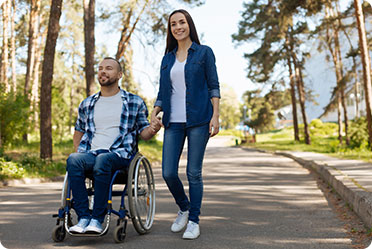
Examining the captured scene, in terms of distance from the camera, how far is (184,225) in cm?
518

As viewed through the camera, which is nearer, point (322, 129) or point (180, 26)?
point (180, 26)

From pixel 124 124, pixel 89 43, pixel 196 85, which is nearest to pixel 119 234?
pixel 124 124

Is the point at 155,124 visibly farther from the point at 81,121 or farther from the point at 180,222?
the point at 180,222

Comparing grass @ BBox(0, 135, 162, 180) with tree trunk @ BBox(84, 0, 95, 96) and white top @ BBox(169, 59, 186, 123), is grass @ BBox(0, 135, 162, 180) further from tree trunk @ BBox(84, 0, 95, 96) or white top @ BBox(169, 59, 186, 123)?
white top @ BBox(169, 59, 186, 123)

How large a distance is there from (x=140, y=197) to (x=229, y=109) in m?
110

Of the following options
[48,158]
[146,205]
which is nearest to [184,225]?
[146,205]

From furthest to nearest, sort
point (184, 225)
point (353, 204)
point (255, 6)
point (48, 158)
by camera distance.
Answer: point (255, 6)
point (48, 158)
point (353, 204)
point (184, 225)

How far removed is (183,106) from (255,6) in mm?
33335

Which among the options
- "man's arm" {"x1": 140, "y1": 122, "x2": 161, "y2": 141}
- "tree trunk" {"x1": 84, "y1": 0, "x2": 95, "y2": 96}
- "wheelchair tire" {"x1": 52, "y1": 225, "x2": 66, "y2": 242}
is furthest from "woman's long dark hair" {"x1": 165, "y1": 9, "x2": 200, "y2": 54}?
"tree trunk" {"x1": 84, "y1": 0, "x2": 95, "y2": 96}

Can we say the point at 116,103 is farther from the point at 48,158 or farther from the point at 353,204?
the point at 48,158

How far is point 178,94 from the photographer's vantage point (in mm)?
4949

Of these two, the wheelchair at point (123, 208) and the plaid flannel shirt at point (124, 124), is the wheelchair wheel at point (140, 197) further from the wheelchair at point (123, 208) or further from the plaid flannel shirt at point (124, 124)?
the plaid flannel shirt at point (124, 124)

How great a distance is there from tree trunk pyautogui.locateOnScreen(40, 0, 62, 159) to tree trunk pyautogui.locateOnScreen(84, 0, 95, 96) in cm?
331

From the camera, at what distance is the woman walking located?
4855mm
